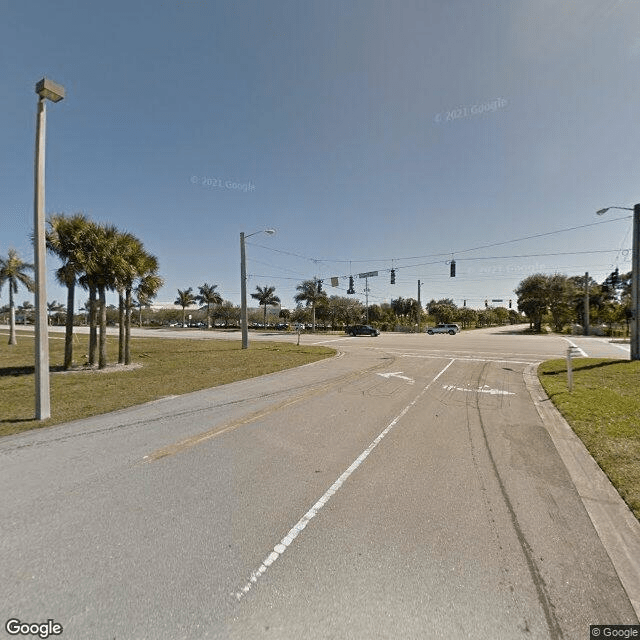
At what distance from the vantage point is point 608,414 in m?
6.70

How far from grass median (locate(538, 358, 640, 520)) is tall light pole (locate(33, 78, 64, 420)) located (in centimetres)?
972

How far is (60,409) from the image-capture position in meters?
7.37

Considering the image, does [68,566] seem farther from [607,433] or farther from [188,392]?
[607,433]

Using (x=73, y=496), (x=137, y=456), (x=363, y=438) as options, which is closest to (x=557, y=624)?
(x=363, y=438)

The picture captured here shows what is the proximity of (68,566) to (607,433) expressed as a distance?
25.5 feet

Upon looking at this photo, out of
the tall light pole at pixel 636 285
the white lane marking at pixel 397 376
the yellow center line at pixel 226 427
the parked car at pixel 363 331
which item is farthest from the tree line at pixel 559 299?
the yellow center line at pixel 226 427

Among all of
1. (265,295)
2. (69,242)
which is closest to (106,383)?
(69,242)

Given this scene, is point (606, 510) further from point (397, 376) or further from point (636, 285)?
point (636, 285)

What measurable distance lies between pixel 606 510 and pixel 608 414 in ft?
14.4

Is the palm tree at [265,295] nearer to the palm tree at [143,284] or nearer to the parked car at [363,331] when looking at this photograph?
the parked car at [363,331]

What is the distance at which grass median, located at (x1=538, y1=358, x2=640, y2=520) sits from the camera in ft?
13.7

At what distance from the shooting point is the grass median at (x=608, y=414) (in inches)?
165

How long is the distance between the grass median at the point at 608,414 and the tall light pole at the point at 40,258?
31.9ft

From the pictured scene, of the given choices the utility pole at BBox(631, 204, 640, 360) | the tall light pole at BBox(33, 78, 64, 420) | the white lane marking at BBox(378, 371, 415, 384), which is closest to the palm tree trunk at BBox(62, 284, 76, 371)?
the tall light pole at BBox(33, 78, 64, 420)
